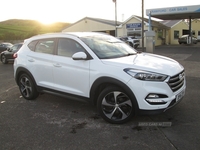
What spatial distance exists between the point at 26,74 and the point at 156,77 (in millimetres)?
3442

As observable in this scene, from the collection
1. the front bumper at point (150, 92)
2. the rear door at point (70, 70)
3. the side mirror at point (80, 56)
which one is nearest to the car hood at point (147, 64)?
the front bumper at point (150, 92)

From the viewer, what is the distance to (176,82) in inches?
149

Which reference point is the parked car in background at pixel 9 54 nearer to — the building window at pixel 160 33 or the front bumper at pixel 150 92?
the front bumper at pixel 150 92

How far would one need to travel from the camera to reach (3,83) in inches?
317

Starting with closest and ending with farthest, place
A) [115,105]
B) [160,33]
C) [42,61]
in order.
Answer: [115,105], [42,61], [160,33]

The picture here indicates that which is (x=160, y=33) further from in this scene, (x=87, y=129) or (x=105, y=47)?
(x=87, y=129)

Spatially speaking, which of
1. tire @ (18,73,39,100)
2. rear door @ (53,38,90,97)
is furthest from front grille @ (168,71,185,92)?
tire @ (18,73,39,100)

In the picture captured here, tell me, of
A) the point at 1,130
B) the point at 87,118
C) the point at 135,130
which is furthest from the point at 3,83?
the point at 135,130

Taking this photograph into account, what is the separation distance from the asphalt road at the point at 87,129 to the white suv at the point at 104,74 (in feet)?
1.23

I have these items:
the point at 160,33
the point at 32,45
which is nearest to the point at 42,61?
the point at 32,45

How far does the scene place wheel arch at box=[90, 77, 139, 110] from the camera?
3.63 m

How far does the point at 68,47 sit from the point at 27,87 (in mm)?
1805

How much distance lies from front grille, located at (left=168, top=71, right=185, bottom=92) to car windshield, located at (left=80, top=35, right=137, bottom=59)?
1.19 m

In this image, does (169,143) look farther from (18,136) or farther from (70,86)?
(18,136)
